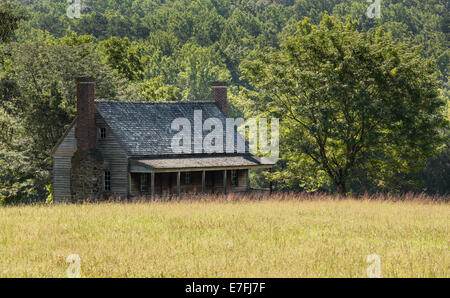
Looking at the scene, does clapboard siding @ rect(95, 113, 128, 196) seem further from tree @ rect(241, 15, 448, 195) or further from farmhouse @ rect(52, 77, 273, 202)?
tree @ rect(241, 15, 448, 195)

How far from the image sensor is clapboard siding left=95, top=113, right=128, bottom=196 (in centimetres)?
4159

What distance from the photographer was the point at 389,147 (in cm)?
4078

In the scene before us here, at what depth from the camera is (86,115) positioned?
1674 inches

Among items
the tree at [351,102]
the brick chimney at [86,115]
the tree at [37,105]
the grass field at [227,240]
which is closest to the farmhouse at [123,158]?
the brick chimney at [86,115]

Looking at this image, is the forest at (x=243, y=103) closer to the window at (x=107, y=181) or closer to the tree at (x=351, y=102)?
the tree at (x=351, y=102)

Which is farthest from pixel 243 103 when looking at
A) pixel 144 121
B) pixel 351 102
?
pixel 351 102

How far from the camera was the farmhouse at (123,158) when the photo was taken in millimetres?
41719

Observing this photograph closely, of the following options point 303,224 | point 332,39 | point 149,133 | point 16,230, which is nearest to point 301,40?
point 332,39

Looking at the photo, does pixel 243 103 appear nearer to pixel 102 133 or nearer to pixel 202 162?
pixel 202 162

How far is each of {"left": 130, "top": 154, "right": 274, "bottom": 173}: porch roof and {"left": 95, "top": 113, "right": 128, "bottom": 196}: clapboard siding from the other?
30.2 inches

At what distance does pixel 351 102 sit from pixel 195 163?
9.87m

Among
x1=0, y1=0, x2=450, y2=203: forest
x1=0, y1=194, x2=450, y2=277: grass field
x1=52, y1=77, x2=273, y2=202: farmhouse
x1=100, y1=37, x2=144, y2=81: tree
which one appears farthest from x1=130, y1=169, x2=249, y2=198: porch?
x1=100, y1=37, x2=144, y2=81: tree

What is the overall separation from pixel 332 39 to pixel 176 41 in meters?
105
